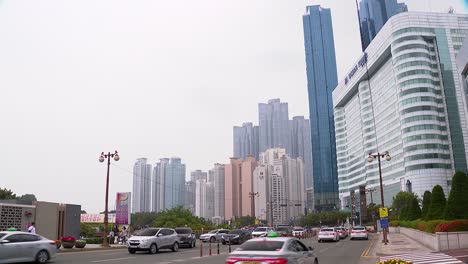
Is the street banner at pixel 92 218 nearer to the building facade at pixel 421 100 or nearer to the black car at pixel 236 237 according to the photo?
the black car at pixel 236 237

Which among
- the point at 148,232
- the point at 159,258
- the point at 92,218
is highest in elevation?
the point at 92,218

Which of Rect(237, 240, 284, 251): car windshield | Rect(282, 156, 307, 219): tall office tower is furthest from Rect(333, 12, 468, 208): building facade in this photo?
Rect(237, 240, 284, 251): car windshield

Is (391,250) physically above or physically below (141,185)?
below

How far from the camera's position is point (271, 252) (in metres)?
11.3

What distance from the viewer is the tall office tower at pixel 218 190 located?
138000mm

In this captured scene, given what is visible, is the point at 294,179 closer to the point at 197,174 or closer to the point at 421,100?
the point at 197,174

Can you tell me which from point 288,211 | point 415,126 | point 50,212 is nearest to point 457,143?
point 415,126

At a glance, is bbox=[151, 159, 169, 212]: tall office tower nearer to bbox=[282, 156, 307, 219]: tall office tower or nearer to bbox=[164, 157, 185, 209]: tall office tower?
bbox=[164, 157, 185, 209]: tall office tower

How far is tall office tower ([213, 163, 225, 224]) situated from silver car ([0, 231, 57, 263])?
11862 cm

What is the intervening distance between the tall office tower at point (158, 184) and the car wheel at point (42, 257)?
9534 centimetres

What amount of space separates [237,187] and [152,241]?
110398 mm

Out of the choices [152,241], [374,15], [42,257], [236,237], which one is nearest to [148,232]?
[152,241]

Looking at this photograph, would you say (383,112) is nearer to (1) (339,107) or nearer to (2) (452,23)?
(2) (452,23)

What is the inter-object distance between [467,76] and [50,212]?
4979cm
